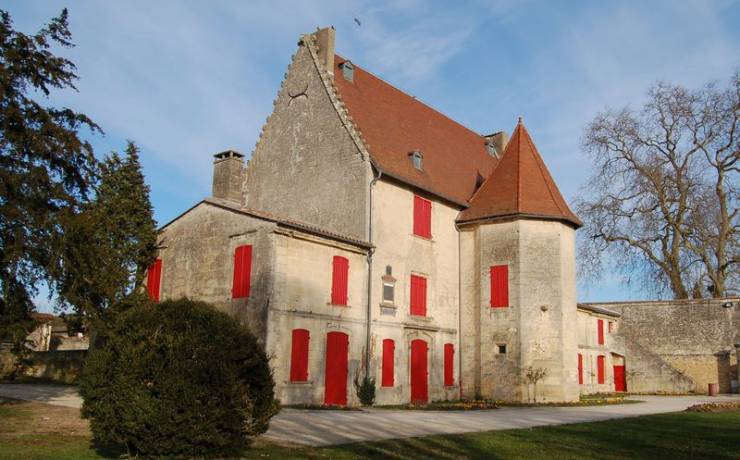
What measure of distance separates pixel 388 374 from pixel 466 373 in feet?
14.3

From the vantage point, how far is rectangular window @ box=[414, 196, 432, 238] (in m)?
24.1

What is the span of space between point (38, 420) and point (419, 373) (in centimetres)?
1344

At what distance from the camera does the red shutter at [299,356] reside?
1892 centimetres

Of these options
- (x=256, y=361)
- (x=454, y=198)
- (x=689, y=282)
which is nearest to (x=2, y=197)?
(x=256, y=361)

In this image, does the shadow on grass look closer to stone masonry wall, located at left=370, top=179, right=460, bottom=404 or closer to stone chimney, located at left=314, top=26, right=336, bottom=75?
stone masonry wall, located at left=370, top=179, right=460, bottom=404

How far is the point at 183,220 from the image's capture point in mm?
22484

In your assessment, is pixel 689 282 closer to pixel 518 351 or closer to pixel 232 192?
pixel 518 351

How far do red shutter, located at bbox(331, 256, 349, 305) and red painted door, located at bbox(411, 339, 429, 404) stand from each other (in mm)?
3916

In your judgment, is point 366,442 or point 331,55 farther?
point 331,55

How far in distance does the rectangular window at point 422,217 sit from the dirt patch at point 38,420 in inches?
521

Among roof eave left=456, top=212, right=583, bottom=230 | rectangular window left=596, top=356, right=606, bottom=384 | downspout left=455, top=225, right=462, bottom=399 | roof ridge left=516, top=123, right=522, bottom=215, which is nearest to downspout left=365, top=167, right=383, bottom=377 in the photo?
roof eave left=456, top=212, right=583, bottom=230

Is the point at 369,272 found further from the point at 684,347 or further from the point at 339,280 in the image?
the point at 684,347

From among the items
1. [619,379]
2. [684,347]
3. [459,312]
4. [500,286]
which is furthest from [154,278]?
[684,347]

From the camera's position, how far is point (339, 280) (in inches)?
819
